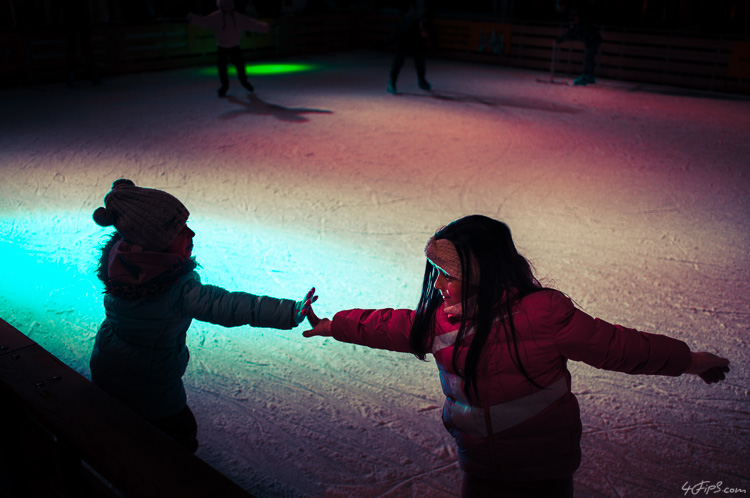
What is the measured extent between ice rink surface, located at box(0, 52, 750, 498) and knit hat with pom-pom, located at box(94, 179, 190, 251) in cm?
117

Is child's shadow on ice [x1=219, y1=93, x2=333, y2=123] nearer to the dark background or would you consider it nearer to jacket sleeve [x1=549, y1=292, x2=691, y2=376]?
the dark background

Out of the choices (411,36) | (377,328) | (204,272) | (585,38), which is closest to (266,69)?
(411,36)

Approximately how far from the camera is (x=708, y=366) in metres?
1.82

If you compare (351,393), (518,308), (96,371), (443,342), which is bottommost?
(351,393)

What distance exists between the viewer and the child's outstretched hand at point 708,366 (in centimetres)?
180

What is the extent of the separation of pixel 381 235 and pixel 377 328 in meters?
3.25

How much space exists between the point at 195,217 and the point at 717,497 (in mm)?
4377

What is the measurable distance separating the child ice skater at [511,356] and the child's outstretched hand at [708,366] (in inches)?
2.1

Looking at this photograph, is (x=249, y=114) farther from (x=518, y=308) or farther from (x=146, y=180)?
(x=518, y=308)

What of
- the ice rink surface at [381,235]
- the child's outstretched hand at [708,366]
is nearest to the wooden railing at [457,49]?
the ice rink surface at [381,235]

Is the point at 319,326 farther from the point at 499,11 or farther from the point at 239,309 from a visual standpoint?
the point at 499,11

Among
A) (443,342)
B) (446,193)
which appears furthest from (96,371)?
(446,193)

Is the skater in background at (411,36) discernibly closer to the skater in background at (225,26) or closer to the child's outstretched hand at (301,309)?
the skater in background at (225,26)

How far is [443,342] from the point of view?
1.75 meters
